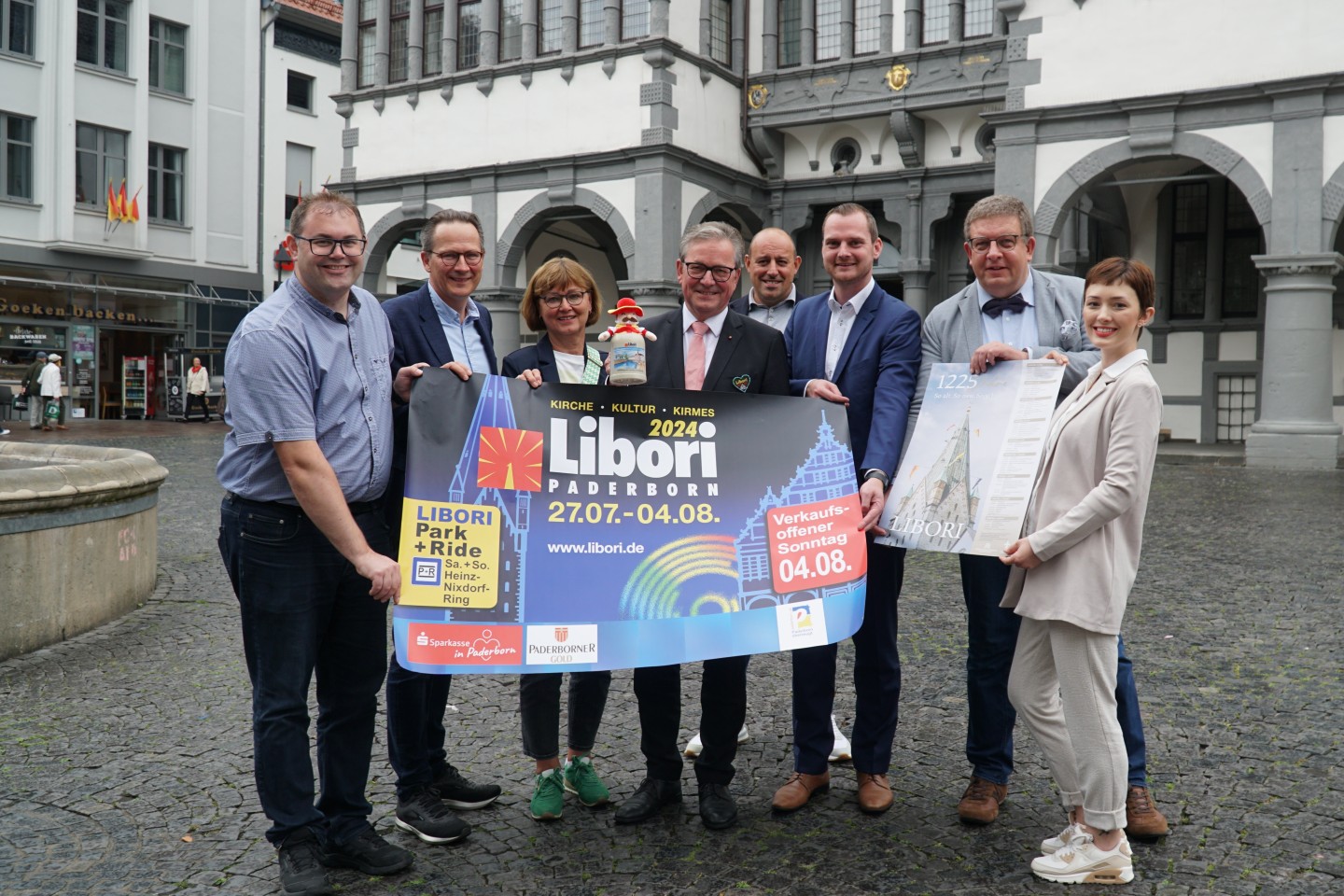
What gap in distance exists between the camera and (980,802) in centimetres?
379

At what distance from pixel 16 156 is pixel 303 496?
1196 inches

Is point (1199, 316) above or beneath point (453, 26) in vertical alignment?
beneath

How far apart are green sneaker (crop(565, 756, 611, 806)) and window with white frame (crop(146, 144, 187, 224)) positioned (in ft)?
103

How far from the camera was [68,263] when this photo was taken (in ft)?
95.9

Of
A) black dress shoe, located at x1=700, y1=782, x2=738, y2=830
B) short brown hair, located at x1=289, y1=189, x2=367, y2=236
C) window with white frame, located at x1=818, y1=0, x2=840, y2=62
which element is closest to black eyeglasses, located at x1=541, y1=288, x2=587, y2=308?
short brown hair, located at x1=289, y1=189, x2=367, y2=236

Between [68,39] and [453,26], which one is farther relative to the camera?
[68,39]

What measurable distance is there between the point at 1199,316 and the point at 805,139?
8.70 metres

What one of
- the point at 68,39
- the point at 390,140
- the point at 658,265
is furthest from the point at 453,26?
the point at 68,39

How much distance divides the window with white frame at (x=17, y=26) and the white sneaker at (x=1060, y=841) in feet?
105

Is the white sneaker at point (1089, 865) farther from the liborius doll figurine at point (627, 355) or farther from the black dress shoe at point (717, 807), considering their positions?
the liborius doll figurine at point (627, 355)

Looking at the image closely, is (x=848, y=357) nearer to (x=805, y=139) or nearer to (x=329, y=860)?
(x=329, y=860)

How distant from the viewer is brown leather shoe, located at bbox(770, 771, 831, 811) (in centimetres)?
388

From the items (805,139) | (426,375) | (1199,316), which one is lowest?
(426,375)

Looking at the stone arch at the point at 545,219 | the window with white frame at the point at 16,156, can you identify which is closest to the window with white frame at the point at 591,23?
the stone arch at the point at 545,219
